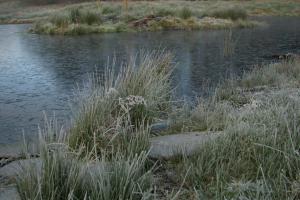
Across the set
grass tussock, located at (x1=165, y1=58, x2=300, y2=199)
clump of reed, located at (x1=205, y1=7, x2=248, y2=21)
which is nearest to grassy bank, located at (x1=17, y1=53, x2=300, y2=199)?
grass tussock, located at (x1=165, y1=58, x2=300, y2=199)

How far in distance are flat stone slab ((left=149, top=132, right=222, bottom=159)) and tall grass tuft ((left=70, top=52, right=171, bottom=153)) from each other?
0.27 meters

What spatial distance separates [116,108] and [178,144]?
4.32ft

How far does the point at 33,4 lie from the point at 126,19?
25829mm

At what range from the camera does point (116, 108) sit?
18.7 ft

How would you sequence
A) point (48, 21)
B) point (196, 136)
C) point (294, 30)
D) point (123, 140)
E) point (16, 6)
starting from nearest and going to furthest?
1. point (123, 140)
2. point (196, 136)
3. point (294, 30)
4. point (48, 21)
5. point (16, 6)

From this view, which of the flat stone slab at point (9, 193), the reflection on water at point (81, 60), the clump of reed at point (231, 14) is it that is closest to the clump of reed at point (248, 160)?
the flat stone slab at point (9, 193)

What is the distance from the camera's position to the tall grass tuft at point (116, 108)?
15.8 ft

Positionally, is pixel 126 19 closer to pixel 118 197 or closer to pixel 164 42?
pixel 164 42

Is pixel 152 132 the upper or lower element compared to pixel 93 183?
lower

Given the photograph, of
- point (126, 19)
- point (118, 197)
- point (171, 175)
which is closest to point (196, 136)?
point (171, 175)

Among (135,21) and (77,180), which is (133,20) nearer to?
(135,21)

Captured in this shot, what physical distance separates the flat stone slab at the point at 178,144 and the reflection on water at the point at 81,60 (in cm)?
207

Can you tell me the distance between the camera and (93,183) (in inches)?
129

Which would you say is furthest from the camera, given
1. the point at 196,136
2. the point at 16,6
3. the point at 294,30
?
the point at 16,6
